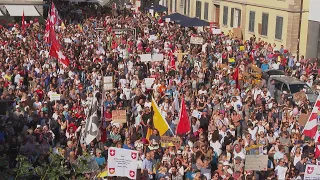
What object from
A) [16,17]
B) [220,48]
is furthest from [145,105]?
[16,17]

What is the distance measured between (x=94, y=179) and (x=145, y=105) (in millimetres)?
5121

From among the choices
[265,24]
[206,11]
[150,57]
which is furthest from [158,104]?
[206,11]

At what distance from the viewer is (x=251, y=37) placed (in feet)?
116

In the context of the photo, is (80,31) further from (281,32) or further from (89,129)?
(89,129)

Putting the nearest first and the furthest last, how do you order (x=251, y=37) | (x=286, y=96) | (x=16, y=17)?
(x=286, y=96) → (x=251, y=37) → (x=16, y=17)

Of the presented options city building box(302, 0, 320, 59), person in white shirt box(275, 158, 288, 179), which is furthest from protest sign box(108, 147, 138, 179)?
city building box(302, 0, 320, 59)

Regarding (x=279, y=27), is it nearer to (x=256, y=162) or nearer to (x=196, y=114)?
(x=196, y=114)

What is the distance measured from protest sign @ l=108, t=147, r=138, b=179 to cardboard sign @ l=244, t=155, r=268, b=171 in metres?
2.40

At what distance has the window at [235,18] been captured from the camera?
39766mm

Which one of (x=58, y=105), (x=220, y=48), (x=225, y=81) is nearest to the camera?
(x=58, y=105)

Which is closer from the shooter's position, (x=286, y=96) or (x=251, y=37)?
(x=286, y=96)

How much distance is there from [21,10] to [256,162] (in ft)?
116

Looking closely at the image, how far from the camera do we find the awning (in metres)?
43.8

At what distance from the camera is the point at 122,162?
1123 centimetres
